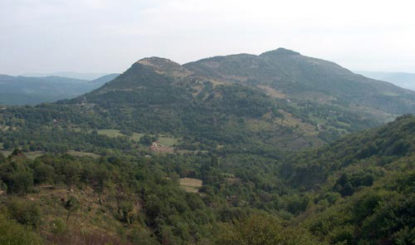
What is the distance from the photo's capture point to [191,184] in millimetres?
77062

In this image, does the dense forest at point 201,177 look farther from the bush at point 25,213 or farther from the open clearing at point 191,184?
the open clearing at point 191,184

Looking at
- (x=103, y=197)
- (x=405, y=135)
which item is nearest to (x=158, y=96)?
(x=405, y=135)

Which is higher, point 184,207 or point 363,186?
point 363,186

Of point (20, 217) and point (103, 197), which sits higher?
point (20, 217)

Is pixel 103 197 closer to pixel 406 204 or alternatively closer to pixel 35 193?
pixel 35 193

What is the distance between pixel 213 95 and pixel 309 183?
405ft

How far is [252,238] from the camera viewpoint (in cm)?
2383

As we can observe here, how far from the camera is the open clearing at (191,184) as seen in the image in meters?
72.6

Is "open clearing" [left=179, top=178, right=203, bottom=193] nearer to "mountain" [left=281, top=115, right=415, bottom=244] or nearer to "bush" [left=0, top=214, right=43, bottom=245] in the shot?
"mountain" [left=281, top=115, right=415, bottom=244]

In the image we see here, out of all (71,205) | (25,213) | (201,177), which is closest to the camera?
(25,213)

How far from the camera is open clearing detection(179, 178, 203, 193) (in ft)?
238

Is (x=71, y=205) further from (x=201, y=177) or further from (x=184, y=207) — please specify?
(x=201, y=177)

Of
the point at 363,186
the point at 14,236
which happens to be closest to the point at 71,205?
the point at 14,236

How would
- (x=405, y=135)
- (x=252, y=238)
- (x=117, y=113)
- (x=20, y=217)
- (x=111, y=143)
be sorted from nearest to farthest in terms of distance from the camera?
(x=252, y=238) < (x=20, y=217) < (x=405, y=135) < (x=111, y=143) < (x=117, y=113)
